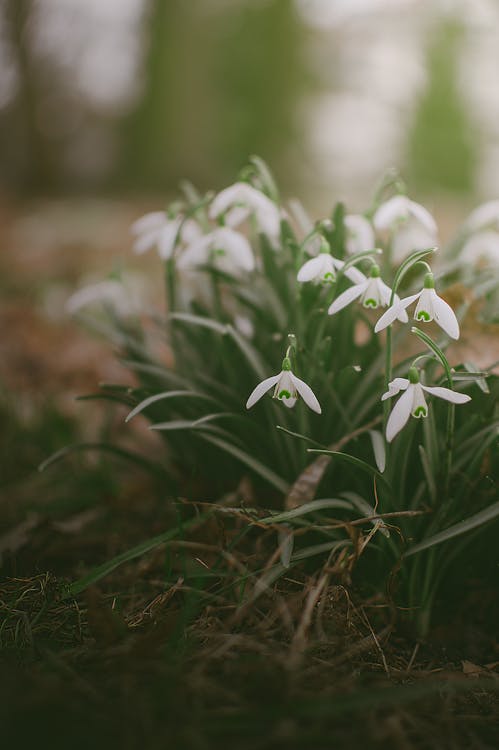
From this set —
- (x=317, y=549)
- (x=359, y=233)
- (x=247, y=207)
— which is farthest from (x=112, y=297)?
(x=317, y=549)

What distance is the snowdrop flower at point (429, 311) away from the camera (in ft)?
3.32

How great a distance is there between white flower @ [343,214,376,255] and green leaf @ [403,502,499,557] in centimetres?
64

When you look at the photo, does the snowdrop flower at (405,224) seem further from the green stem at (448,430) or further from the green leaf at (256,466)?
the green leaf at (256,466)

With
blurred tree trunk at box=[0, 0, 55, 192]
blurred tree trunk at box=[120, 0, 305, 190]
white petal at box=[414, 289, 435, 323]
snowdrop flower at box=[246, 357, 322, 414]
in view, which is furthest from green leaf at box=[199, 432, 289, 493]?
blurred tree trunk at box=[0, 0, 55, 192]

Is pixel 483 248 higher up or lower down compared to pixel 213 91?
lower down

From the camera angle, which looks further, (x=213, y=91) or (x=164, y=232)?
(x=213, y=91)

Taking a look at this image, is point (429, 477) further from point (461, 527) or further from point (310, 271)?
point (310, 271)

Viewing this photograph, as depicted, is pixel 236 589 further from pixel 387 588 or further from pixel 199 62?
pixel 199 62

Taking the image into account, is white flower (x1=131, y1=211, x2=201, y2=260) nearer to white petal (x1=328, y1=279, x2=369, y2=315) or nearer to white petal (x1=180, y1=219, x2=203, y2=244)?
white petal (x1=180, y1=219, x2=203, y2=244)

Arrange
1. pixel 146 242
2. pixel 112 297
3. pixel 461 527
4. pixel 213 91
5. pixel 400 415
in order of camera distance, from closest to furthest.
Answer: pixel 400 415
pixel 461 527
pixel 146 242
pixel 112 297
pixel 213 91

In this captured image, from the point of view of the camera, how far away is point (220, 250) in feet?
4.55

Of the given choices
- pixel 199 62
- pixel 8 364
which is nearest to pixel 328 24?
pixel 199 62

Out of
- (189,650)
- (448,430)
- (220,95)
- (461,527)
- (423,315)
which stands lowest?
(189,650)

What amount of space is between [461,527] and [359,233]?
0.71m
